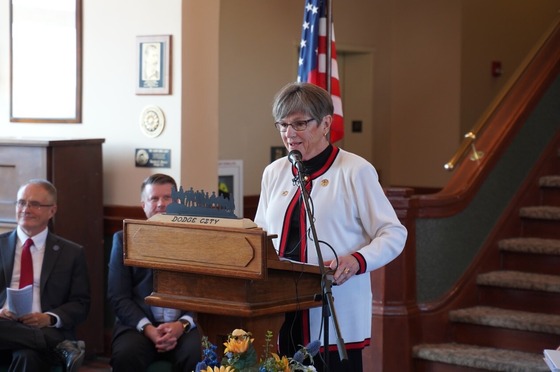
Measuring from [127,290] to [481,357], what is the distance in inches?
73.7

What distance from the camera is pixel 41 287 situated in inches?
179

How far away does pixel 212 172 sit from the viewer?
5.96 metres

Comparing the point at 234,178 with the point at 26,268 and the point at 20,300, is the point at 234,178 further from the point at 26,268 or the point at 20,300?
the point at 20,300

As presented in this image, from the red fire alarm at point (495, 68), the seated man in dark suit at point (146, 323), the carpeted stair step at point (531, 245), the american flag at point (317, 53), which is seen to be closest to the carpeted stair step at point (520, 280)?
the carpeted stair step at point (531, 245)

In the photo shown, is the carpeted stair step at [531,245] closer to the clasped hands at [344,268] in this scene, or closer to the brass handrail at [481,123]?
the brass handrail at [481,123]

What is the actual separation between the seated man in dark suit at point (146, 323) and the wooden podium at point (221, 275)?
5.11ft

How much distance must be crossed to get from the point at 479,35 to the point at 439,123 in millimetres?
893

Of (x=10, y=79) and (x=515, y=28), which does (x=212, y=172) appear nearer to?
(x=10, y=79)

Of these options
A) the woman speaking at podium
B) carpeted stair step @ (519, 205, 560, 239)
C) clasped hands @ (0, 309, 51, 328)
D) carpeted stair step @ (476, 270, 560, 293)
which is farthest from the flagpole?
the woman speaking at podium

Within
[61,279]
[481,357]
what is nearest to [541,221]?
[481,357]

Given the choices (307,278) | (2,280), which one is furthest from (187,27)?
(307,278)

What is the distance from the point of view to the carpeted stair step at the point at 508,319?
17.0 ft

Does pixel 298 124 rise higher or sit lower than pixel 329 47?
lower

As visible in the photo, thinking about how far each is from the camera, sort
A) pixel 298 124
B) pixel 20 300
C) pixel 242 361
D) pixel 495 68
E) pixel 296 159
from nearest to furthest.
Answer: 1. pixel 242 361
2. pixel 296 159
3. pixel 298 124
4. pixel 20 300
5. pixel 495 68
